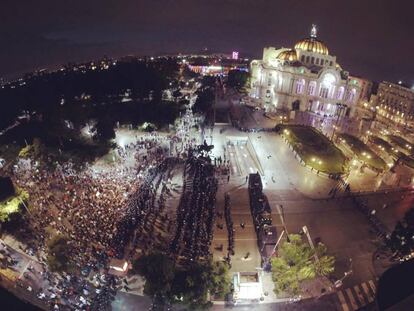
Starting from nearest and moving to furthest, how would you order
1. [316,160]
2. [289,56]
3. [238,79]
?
[316,160]
[289,56]
[238,79]

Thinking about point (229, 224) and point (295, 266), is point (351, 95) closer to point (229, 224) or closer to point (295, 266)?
point (229, 224)

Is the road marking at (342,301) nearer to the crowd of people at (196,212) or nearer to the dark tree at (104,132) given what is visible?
the crowd of people at (196,212)

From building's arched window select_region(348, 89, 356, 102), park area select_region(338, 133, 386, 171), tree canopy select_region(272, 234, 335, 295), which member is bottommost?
park area select_region(338, 133, 386, 171)

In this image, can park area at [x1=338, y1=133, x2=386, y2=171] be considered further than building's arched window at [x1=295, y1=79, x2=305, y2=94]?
No

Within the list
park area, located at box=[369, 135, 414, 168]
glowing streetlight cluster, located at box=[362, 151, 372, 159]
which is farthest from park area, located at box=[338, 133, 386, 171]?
park area, located at box=[369, 135, 414, 168]

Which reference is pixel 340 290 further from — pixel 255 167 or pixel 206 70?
pixel 206 70

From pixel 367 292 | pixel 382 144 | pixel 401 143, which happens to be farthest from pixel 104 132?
pixel 401 143

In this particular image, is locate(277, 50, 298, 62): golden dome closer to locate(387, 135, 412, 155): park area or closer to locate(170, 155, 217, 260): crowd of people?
locate(387, 135, 412, 155): park area
